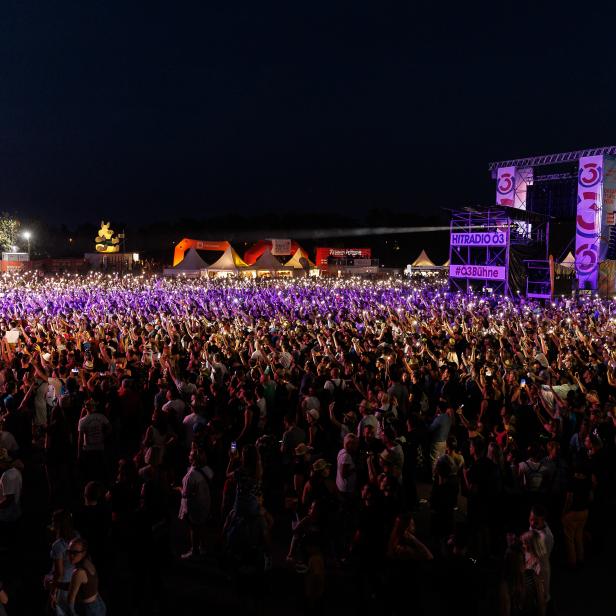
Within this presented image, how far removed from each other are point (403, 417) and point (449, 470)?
7.27 ft

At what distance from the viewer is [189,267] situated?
38.2 metres

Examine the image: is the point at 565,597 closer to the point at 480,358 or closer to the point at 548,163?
the point at 480,358

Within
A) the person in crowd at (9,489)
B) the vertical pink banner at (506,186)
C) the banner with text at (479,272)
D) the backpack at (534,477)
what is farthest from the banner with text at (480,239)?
the person in crowd at (9,489)

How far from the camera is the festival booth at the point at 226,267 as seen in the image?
37875 mm

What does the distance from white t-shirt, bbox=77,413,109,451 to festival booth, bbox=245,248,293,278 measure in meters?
33.4

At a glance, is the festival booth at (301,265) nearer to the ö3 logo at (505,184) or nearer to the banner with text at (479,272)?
the ö3 logo at (505,184)

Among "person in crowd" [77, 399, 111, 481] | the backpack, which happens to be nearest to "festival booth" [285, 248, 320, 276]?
"person in crowd" [77, 399, 111, 481]

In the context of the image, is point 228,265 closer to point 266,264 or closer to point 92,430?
point 266,264

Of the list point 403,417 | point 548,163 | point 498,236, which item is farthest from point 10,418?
point 548,163

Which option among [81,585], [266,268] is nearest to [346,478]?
[81,585]

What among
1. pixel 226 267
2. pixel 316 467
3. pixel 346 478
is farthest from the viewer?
pixel 226 267

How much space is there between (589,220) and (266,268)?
1958 centimetres

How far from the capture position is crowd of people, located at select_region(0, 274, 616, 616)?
4137 mm

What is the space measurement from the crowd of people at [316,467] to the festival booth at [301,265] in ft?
109
